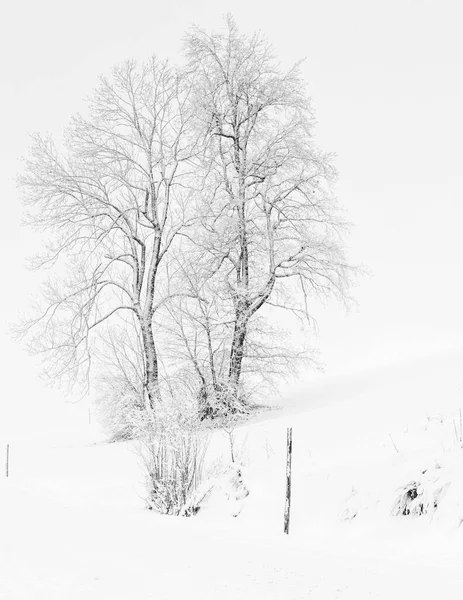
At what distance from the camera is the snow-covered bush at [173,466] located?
11.5m

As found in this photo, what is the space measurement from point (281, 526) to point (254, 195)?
47.3 feet

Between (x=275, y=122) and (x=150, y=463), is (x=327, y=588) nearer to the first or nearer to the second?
(x=150, y=463)

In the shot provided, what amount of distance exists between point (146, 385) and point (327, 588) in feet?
55.0

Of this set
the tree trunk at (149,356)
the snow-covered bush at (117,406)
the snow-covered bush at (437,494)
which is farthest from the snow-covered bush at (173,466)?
the tree trunk at (149,356)

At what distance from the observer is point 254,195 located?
22875 mm

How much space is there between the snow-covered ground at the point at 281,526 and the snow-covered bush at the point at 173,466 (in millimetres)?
349

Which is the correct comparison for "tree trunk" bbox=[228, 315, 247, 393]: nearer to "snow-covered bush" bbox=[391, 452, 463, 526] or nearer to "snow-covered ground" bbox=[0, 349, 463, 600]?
"snow-covered ground" bbox=[0, 349, 463, 600]

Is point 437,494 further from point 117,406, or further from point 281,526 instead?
point 117,406

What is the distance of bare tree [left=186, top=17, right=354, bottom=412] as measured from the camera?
74.1 ft

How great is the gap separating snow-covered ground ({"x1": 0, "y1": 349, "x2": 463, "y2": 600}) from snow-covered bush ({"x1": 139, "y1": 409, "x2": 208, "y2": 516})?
0.35 m

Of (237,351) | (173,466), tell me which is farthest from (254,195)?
(173,466)

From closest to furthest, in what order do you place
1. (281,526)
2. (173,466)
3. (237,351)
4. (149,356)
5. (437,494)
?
(437,494) → (281,526) → (173,466) → (237,351) → (149,356)

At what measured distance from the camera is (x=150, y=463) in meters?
11.9

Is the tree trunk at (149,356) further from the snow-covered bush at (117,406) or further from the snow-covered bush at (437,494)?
the snow-covered bush at (437,494)
